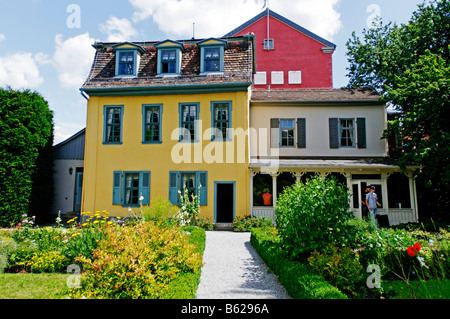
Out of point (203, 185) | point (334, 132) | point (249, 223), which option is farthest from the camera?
point (334, 132)

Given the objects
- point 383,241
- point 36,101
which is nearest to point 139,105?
point 36,101

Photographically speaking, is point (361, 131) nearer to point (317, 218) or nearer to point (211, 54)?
point (211, 54)

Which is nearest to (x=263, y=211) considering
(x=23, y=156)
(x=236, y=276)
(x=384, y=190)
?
(x=384, y=190)

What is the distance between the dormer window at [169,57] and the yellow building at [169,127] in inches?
2.0

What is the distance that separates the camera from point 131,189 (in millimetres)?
14383

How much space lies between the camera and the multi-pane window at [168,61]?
592 inches

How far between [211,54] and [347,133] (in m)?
8.28

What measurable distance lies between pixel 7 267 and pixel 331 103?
1502 centimetres

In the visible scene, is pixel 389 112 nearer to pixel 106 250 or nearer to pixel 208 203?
pixel 208 203

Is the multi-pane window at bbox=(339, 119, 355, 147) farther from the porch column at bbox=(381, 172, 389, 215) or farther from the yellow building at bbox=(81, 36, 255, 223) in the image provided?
the yellow building at bbox=(81, 36, 255, 223)

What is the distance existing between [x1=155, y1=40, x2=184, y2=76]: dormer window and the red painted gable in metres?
9.54

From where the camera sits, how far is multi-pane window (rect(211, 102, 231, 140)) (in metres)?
14.2

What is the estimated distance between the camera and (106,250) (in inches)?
189

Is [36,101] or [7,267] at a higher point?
[36,101]
